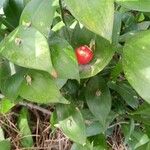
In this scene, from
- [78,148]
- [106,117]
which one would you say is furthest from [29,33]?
[78,148]

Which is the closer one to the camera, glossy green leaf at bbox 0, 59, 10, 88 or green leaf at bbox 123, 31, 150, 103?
green leaf at bbox 123, 31, 150, 103

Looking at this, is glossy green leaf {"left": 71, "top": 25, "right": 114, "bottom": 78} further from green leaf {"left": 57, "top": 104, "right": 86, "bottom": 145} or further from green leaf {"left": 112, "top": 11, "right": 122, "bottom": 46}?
green leaf {"left": 57, "top": 104, "right": 86, "bottom": 145}

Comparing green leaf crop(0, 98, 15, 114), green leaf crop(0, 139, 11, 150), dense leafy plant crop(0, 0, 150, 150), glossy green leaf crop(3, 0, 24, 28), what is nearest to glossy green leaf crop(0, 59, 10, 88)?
dense leafy plant crop(0, 0, 150, 150)

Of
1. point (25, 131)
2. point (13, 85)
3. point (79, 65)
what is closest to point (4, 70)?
point (13, 85)

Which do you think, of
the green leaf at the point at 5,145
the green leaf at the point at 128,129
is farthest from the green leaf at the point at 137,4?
the green leaf at the point at 5,145

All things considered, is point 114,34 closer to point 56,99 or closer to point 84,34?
point 84,34

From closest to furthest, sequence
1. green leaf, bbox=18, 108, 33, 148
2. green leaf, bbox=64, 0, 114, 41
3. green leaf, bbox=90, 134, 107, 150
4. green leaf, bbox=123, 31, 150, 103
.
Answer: green leaf, bbox=64, 0, 114, 41 < green leaf, bbox=123, 31, 150, 103 < green leaf, bbox=90, 134, 107, 150 < green leaf, bbox=18, 108, 33, 148

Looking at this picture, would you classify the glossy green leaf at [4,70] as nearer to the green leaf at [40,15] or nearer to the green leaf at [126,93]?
the green leaf at [40,15]

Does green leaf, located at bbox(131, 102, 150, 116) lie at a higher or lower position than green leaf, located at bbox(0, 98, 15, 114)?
A: lower
